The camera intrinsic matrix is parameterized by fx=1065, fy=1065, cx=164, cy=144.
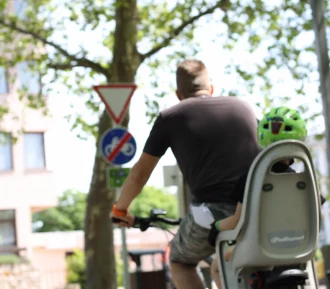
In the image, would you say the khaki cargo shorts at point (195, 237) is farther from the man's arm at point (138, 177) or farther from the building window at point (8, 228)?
the building window at point (8, 228)

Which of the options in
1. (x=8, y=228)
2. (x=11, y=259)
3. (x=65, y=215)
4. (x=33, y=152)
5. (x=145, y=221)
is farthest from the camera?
(x=65, y=215)

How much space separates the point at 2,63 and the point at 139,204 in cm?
9064

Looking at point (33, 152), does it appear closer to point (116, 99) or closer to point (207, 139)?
point (116, 99)

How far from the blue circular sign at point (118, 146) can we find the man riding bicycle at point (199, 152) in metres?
8.63

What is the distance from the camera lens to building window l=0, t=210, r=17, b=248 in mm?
52906

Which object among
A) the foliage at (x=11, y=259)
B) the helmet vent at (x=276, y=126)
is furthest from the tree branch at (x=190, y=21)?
the foliage at (x=11, y=259)

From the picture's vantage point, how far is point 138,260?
12.0m

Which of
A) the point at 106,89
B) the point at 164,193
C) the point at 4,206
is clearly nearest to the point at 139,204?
the point at 164,193

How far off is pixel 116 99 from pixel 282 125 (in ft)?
32.3

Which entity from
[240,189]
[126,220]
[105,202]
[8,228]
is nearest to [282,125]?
[240,189]

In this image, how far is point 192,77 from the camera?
18.5 ft

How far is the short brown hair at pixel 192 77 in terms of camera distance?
18.5 ft

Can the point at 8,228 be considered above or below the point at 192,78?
below

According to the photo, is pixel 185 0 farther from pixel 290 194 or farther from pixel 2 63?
pixel 290 194
